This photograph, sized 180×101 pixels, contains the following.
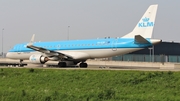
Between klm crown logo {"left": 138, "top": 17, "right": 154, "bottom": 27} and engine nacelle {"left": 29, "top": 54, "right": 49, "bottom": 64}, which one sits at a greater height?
klm crown logo {"left": 138, "top": 17, "right": 154, "bottom": 27}

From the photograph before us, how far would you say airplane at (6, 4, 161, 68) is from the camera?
41.5 meters

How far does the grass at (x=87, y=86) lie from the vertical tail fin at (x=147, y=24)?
15977 millimetres

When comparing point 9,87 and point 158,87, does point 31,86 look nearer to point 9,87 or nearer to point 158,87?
point 9,87

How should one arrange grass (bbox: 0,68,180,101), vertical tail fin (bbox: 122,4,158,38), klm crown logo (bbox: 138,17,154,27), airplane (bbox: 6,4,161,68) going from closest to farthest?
grass (bbox: 0,68,180,101), airplane (bbox: 6,4,161,68), vertical tail fin (bbox: 122,4,158,38), klm crown logo (bbox: 138,17,154,27)

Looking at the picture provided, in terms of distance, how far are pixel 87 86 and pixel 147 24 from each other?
19.8m

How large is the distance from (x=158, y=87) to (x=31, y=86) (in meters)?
9.23

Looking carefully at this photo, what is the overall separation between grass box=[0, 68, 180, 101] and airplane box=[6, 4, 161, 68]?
13.7 metres

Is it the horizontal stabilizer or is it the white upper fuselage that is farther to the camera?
the white upper fuselage

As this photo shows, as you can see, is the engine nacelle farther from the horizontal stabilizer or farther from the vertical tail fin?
the horizontal stabilizer

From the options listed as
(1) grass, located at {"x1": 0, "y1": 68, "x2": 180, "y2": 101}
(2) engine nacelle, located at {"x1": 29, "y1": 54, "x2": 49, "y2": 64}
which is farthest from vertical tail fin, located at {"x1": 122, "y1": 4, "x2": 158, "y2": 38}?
(1) grass, located at {"x1": 0, "y1": 68, "x2": 180, "y2": 101}

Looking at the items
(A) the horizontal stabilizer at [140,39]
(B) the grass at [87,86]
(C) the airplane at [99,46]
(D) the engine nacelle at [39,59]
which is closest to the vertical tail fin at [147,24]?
(C) the airplane at [99,46]

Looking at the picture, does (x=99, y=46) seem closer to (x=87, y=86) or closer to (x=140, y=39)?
(x=140, y=39)

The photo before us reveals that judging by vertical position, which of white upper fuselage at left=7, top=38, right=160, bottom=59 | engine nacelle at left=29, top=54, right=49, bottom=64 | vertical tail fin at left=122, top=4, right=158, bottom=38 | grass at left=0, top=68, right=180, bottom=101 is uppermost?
vertical tail fin at left=122, top=4, right=158, bottom=38

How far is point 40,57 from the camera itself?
A: 4403cm
